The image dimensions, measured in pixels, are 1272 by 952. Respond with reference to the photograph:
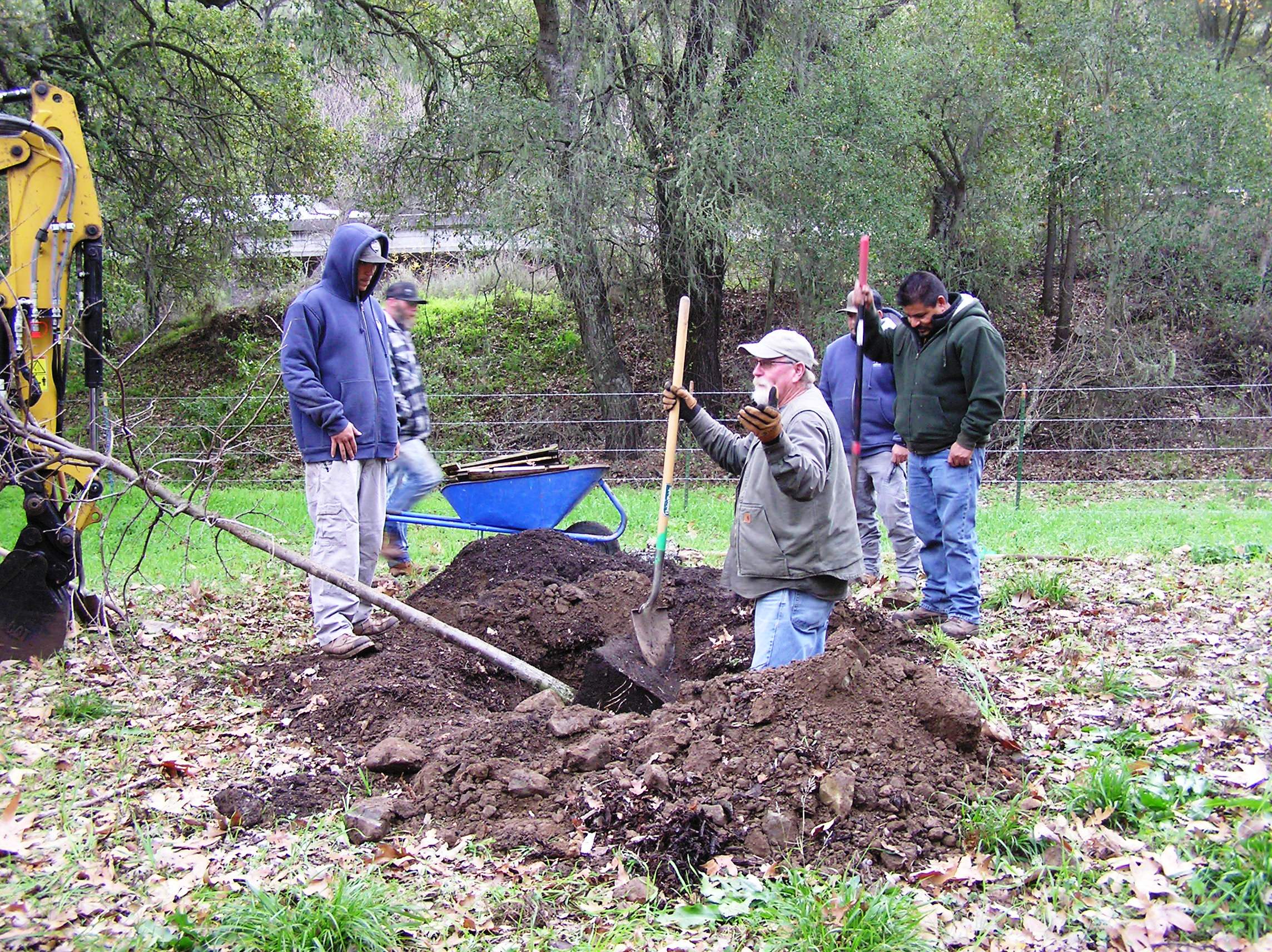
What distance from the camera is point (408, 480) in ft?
26.3

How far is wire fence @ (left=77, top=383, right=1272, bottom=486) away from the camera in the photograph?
14.5 meters

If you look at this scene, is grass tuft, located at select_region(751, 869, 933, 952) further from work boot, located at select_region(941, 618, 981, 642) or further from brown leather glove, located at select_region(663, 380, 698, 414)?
work boot, located at select_region(941, 618, 981, 642)

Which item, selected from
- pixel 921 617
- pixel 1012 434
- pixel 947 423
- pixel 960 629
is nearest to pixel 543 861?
pixel 960 629

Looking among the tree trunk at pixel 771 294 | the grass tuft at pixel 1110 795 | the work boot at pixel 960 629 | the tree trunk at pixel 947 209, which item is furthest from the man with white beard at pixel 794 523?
the tree trunk at pixel 947 209

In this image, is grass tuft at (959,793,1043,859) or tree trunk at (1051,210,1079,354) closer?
grass tuft at (959,793,1043,859)

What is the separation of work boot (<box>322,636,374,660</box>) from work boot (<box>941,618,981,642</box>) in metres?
3.20

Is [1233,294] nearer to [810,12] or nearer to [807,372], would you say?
[810,12]

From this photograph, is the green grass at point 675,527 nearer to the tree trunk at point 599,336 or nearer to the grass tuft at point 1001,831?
the tree trunk at point 599,336

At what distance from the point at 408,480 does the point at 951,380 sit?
4.09 metres

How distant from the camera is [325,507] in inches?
229

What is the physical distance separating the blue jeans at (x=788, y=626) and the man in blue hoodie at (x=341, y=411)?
2.30 meters

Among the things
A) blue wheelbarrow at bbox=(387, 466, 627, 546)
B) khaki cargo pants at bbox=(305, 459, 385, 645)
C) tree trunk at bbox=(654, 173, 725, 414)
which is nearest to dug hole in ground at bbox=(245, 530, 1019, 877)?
khaki cargo pants at bbox=(305, 459, 385, 645)

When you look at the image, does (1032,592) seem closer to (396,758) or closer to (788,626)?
(788,626)

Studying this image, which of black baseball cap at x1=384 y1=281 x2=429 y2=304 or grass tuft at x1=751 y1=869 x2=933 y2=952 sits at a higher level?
black baseball cap at x1=384 y1=281 x2=429 y2=304
